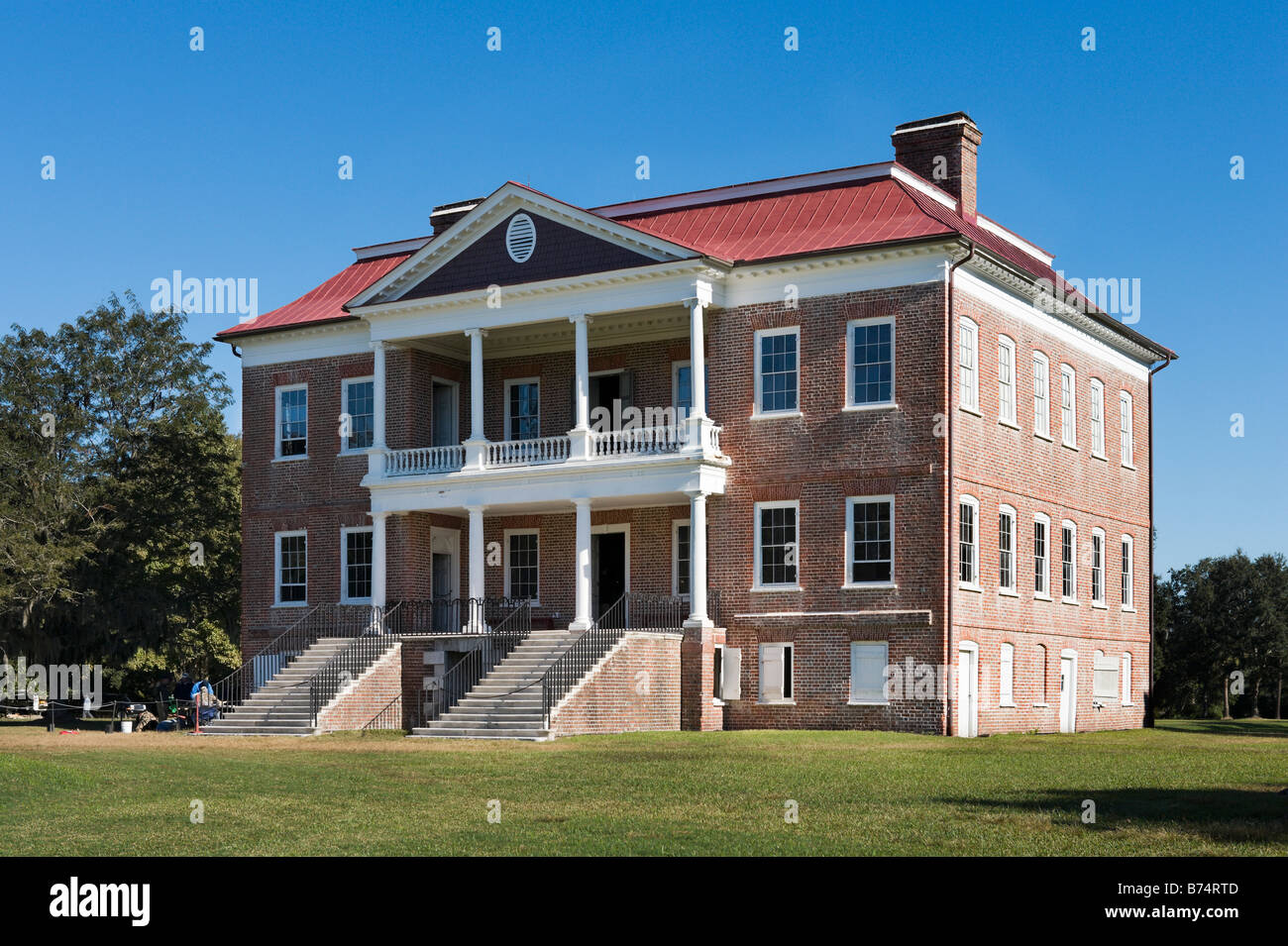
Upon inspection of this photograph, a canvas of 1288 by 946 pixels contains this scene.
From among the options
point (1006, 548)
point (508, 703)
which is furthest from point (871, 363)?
point (508, 703)

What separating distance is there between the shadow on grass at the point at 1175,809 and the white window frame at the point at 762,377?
16011 millimetres

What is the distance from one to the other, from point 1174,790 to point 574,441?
18.6 metres

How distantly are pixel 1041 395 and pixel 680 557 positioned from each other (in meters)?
8.71

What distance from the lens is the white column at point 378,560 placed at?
123 feet

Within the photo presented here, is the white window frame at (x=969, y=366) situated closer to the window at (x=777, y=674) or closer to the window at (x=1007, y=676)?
the window at (x=1007, y=676)

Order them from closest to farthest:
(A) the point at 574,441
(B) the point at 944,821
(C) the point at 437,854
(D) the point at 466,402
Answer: (C) the point at 437,854 < (B) the point at 944,821 < (A) the point at 574,441 < (D) the point at 466,402

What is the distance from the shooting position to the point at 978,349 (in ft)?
110

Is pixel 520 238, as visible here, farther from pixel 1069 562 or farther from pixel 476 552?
pixel 1069 562

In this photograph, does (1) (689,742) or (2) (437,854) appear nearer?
(2) (437,854)

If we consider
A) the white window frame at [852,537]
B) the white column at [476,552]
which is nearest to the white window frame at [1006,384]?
the white window frame at [852,537]

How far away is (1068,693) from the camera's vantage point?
37500mm

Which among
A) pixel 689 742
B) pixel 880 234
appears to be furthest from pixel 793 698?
pixel 880 234

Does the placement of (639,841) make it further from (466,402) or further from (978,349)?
(466,402)

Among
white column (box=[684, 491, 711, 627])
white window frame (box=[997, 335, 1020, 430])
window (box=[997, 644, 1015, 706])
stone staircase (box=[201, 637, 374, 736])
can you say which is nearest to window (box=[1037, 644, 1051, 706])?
window (box=[997, 644, 1015, 706])
